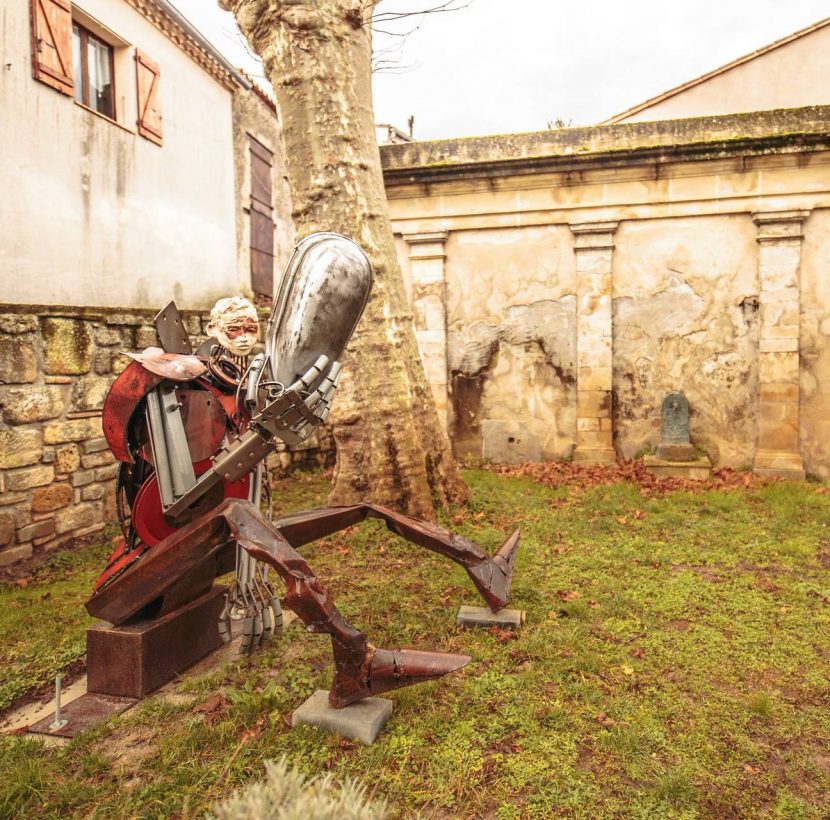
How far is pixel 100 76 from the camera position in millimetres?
8578

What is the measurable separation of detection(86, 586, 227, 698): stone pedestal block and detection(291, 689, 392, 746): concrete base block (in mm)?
728

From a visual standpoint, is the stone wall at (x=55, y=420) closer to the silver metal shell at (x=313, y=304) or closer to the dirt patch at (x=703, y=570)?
the silver metal shell at (x=313, y=304)

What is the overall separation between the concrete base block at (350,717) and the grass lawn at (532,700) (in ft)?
0.16

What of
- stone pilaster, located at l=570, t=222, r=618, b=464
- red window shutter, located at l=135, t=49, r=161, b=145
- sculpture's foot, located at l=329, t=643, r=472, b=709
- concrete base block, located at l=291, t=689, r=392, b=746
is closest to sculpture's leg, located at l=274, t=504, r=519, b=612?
sculpture's foot, located at l=329, t=643, r=472, b=709

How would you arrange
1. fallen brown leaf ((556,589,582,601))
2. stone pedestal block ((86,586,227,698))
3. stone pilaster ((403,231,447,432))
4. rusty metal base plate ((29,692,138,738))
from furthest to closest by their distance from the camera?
1. stone pilaster ((403,231,447,432))
2. fallen brown leaf ((556,589,582,601))
3. stone pedestal block ((86,586,227,698))
4. rusty metal base plate ((29,692,138,738))

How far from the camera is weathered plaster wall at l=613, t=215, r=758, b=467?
7.55m

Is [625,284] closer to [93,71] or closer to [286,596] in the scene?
[286,596]

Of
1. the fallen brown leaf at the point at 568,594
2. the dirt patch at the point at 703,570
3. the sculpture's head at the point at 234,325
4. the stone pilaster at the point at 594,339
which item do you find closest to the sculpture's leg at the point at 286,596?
the sculpture's head at the point at 234,325

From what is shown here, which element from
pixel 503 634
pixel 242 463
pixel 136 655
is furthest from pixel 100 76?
pixel 503 634

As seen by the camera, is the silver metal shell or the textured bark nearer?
the silver metal shell

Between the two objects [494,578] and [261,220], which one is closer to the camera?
[494,578]

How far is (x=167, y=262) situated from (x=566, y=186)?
19.7ft

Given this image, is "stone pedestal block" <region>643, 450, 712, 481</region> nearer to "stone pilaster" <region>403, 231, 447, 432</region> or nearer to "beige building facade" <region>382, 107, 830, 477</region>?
"beige building facade" <region>382, 107, 830, 477</region>

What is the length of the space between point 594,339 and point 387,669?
6.26 metres
